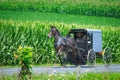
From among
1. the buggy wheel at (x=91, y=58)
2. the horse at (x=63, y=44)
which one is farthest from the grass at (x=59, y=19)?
the buggy wheel at (x=91, y=58)

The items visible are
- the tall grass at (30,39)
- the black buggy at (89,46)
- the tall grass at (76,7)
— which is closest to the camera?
the black buggy at (89,46)

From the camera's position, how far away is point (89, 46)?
20.1 metres

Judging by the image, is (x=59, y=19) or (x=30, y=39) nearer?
(x=30, y=39)

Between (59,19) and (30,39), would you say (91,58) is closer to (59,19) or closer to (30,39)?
(30,39)

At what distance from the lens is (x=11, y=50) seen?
67.8ft

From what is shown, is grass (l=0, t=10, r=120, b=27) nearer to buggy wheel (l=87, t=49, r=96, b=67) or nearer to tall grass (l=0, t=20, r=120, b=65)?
tall grass (l=0, t=20, r=120, b=65)

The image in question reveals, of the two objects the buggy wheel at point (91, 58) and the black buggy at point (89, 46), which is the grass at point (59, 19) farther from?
the buggy wheel at point (91, 58)

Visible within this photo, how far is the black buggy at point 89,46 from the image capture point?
1908cm

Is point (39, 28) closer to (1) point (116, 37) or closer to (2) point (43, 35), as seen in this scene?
(2) point (43, 35)

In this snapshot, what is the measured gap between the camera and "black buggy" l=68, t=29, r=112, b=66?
19.1 metres

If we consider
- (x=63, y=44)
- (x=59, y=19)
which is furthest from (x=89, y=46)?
(x=59, y=19)

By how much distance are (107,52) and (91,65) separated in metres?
1.47

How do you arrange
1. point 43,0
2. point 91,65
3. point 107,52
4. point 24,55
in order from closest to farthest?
point 24,55 < point 91,65 < point 107,52 < point 43,0

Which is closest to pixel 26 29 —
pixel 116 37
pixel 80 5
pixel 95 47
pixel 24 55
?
pixel 95 47
